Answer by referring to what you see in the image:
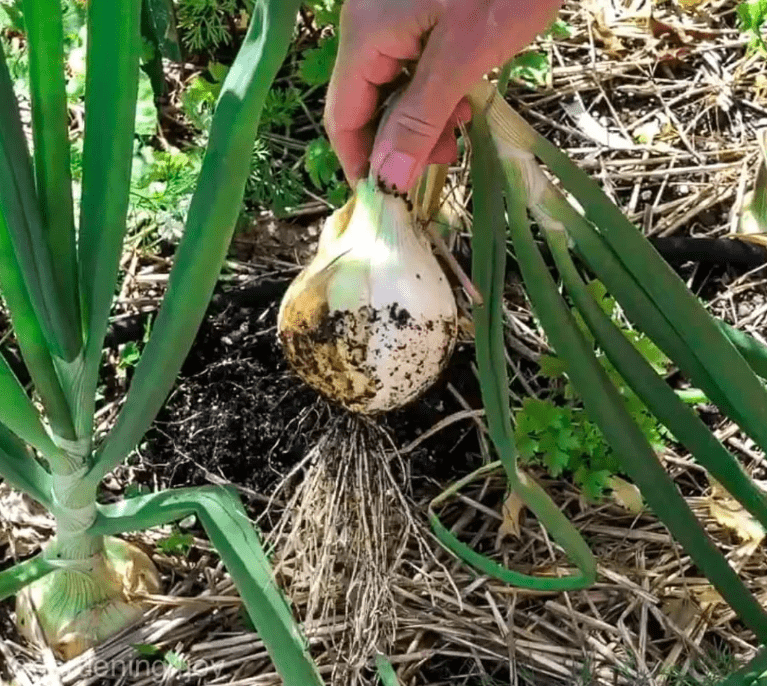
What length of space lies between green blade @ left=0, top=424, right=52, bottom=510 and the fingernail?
402mm

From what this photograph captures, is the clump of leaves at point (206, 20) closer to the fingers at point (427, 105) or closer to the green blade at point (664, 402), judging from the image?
the fingers at point (427, 105)

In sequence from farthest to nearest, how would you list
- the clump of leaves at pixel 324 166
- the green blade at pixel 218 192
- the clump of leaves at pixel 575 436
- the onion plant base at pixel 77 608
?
the clump of leaves at pixel 324 166, the clump of leaves at pixel 575 436, the onion plant base at pixel 77 608, the green blade at pixel 218 192

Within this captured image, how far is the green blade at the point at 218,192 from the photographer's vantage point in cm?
73

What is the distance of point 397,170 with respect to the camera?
0.88 m

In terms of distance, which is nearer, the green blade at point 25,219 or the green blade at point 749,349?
the green blade at point 25,219

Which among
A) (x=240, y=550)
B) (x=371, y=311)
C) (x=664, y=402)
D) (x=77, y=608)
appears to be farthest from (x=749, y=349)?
(x=77, y=608)

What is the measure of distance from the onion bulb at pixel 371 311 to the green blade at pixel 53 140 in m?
0.21

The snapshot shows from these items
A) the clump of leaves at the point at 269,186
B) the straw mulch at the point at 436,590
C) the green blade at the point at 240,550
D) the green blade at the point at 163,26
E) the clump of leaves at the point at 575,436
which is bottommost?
the straw mulch at the point at 436,590

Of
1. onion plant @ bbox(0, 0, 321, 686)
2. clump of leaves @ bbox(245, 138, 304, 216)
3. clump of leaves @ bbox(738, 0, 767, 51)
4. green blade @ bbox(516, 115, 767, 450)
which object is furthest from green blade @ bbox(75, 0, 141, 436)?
clump of leaves @ bbox(738, 0, 767, 51)

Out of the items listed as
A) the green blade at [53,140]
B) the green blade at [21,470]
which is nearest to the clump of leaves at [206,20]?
the green blade at [53,140]

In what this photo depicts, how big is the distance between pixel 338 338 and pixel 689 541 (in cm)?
36

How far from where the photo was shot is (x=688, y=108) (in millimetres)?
1580

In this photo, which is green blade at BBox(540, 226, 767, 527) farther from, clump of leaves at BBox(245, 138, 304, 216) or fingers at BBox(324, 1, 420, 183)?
clump of leaves at BBox(245, 138, 304, 216)

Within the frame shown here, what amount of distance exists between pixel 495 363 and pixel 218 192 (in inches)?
12.0
